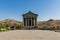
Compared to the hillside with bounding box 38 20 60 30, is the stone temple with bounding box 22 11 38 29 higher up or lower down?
higher up

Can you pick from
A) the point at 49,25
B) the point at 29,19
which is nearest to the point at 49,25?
the point at 49,25

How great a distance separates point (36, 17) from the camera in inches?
2699

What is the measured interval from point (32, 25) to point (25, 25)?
347 centimetres

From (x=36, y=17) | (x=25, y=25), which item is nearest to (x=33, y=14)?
(x=36, y=17)

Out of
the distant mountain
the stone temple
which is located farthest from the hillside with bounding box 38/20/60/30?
the stone temple

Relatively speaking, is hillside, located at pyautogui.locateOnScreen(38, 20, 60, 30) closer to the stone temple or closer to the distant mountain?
the distant mountain

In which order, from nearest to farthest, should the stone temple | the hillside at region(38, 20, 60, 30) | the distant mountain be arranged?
the hillside at region(38, 20, 60, 30)
the distant mountain
the stone temple

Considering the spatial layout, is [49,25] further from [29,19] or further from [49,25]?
[29,19]

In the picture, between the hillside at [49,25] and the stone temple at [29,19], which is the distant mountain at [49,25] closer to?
the hillside at [49,25]

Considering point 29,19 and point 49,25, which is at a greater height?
point 29,19

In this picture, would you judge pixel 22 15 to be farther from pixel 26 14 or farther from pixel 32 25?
pixel 32 25

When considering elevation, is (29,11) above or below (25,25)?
above

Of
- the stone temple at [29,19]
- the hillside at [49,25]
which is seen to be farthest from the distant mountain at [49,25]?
the stone temple at [29,19]

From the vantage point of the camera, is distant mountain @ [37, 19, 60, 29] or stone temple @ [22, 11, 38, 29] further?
stone temple @ [22, 11, 38, 29]
